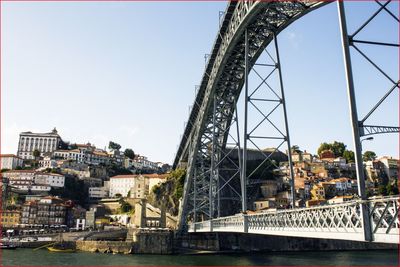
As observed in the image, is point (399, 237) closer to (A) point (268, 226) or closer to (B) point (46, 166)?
(A) point (268, 226)

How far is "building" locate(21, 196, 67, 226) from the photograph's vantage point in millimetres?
64562

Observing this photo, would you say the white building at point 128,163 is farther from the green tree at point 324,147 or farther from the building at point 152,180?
the green tree at point 324,147

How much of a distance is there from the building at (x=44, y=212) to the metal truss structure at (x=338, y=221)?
2184 inches

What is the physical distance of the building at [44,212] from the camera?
64562 mm

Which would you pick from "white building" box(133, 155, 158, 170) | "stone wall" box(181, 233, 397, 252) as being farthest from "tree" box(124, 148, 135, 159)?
"stone wall" box(181, 233, 397, 252)

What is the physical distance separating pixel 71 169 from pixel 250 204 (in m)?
50.3

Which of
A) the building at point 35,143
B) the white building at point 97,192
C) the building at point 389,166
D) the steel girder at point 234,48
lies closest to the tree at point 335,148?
the building at point 389,166

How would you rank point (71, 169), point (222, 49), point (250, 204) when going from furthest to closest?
point (71, 169) < point (250, 204) < point (222, 49)

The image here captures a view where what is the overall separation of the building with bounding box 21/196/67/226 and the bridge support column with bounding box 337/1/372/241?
Answer: 6370 centimetres

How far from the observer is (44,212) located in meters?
65.5

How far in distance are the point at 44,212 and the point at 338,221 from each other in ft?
205

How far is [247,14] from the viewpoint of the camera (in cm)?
2139

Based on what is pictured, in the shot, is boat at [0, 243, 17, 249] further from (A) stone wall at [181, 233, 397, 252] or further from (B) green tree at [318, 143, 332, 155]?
(B) green tree at [318, 143, 332, 155]

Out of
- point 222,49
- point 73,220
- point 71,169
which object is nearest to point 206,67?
point 222,49
